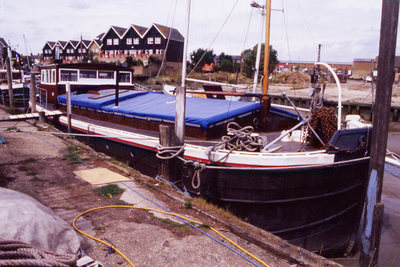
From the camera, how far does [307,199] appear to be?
6.42 m

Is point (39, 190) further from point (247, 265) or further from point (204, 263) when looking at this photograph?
point (247, 265)

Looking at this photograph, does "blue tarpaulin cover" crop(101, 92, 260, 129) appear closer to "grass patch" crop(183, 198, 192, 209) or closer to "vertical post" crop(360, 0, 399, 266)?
"grass patch" crop(183, 198, 192, 209)

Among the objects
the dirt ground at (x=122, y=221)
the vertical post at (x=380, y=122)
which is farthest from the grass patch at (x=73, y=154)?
the vertical post at (x=380, y=122)

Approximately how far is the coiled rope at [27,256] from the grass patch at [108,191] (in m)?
2.81

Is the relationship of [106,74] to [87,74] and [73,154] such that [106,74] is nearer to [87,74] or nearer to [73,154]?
[87,74]

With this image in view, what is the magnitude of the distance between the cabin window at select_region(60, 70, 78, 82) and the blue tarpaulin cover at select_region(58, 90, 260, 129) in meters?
0.97

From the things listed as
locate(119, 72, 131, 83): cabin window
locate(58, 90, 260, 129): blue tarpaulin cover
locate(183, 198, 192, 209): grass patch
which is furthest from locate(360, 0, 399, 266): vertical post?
locate(119, 72, 131, 83): cabin window

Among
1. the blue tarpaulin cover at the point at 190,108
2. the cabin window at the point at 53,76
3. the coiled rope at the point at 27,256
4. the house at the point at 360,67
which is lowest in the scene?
the coiled rope at the point at 27,256

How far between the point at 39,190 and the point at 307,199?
5.32 m

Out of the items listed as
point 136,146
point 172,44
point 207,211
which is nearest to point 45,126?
point 136,146

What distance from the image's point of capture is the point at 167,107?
9312 mm

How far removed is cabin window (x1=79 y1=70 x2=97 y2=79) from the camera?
43.1 ft

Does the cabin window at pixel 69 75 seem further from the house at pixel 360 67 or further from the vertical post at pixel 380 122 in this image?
the house at pixel 360 67

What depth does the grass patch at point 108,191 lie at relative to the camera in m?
6.11
